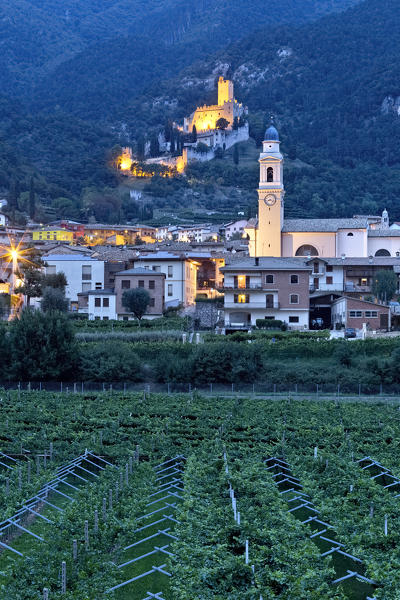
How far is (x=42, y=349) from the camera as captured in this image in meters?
44.8

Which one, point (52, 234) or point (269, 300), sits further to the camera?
point (52, 234)

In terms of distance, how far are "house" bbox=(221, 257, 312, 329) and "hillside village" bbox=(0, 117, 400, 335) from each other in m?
0.07

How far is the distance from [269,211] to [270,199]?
5.75 feet

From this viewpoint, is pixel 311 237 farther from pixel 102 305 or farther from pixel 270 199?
pixel 102 305

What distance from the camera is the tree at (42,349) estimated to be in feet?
147

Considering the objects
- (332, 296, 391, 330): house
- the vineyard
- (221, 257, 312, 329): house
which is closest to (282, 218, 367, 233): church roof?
(221, 257, 312, 329): house

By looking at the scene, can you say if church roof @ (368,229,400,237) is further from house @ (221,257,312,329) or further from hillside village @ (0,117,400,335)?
house @ (221,257,312,329)

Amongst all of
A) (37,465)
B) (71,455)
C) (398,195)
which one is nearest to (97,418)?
(71,455)

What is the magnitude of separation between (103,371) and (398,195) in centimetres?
14181

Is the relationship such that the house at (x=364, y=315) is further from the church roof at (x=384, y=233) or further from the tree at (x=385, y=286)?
the church roof at (x=384, y=233)

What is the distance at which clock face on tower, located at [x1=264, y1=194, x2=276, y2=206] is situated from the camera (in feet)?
277

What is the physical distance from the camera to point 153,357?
1928 inches

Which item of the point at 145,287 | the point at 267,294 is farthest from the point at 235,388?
the point at 145,287

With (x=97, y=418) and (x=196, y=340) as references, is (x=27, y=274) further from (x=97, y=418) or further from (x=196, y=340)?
(x=97, y=418)
